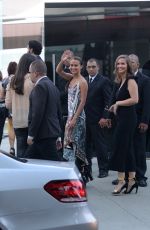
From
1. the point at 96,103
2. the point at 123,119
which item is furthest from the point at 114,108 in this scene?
the point at 96,103

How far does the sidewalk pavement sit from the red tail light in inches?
77.3

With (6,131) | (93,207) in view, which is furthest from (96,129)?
(6,131)

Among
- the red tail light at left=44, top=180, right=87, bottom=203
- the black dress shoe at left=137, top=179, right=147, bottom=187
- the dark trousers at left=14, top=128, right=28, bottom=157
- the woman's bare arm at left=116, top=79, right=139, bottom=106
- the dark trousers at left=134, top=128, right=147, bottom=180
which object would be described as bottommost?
the black dress shoe at left=137, top=179, right=147, bottom=187

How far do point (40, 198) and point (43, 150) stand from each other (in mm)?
2675

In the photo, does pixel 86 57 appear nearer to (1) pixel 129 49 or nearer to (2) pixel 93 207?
(1) pixel 129 49

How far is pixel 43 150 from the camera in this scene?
761 cm

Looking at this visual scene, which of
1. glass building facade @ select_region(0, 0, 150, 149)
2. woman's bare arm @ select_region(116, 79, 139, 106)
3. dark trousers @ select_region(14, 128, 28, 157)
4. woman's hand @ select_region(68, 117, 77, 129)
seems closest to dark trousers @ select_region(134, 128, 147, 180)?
woman's bare arm @ select_region(116, 79, 139, 106)

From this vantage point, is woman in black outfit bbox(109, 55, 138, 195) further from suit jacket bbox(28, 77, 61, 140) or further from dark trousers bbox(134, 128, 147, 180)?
suit jacket bbox(28, 77, 61, 140)

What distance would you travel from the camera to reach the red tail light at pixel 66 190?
5020 millimetres

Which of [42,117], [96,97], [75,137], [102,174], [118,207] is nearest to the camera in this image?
[42,117]

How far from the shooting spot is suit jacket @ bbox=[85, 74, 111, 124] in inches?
381

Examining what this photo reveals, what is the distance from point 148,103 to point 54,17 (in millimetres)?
3293

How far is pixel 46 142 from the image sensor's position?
7.62 metres

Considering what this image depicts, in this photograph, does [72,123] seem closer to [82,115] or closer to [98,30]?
[82,115]
